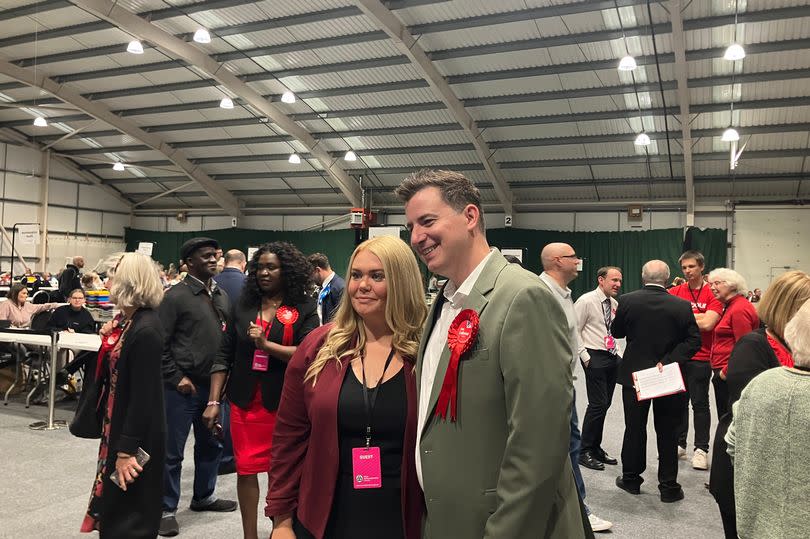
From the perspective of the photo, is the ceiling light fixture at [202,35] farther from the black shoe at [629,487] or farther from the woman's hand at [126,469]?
the woman's hand at [126,469]

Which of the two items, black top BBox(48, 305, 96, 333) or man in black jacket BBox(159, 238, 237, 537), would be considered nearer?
man in black jacket BBox(159, 238, 237, 537)

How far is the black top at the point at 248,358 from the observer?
2.88m

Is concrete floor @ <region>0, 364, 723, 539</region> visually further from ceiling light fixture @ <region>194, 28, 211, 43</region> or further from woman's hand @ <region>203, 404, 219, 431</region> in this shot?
ceiling light fixture @ <region>194, 28, 211, 43</region>

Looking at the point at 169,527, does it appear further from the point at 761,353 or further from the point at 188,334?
the point at 761,353

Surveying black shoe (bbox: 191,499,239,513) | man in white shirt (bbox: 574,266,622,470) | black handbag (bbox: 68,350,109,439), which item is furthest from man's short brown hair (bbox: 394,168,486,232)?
man in white shirt (bbox: 574,266,622,470)

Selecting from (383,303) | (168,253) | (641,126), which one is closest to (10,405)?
(383,303)

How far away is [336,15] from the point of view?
35.5ft

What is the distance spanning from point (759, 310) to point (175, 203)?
2098cm

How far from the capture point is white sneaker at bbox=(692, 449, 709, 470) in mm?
4795

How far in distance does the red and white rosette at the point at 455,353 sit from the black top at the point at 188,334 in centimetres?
223

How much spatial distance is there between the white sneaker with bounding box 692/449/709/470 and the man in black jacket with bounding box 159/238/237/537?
367cm

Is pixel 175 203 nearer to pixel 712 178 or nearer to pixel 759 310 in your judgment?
pixel 712 178

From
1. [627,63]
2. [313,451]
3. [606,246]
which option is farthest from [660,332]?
[606,246]

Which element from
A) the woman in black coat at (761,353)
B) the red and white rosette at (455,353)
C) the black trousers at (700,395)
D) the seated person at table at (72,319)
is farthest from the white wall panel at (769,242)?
the red and white rosette at (455,353)
